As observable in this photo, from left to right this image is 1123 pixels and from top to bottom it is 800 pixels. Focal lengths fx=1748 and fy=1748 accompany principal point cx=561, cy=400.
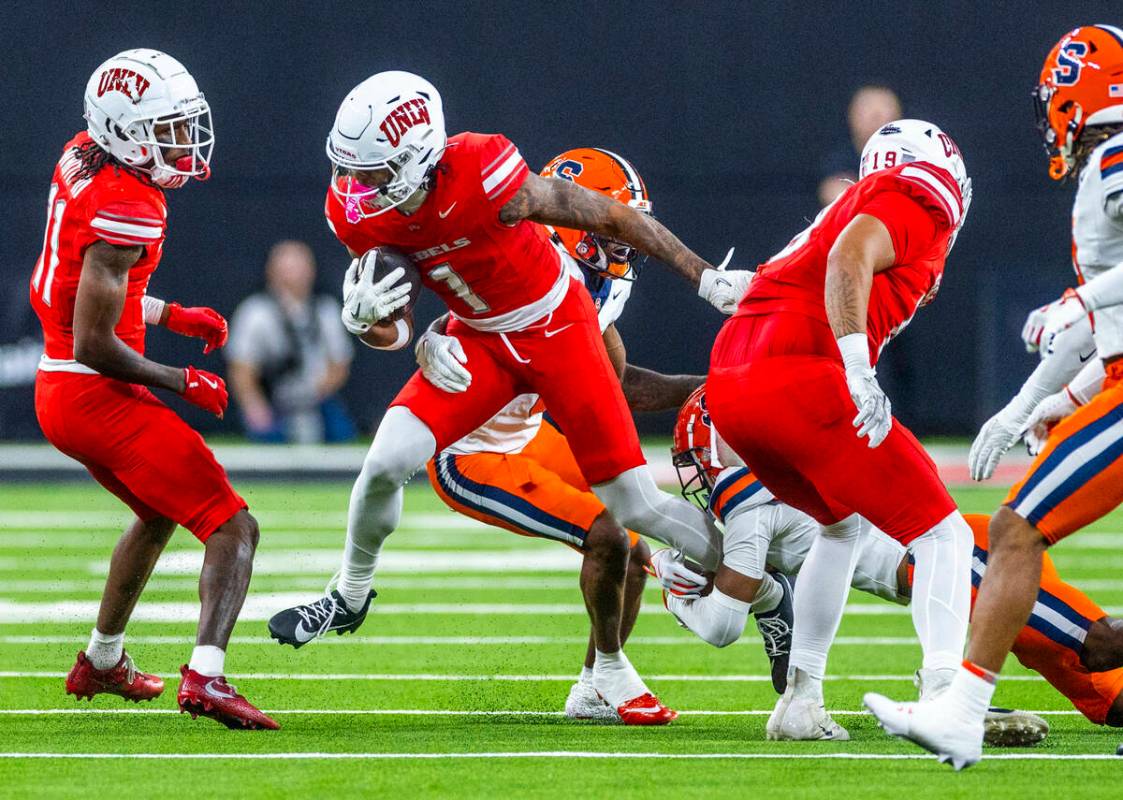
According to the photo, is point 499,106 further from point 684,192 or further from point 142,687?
point 142,687

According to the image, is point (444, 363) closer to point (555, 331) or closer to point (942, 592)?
point (555, 331)

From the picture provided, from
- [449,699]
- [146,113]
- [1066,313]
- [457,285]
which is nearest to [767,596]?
[449,699]

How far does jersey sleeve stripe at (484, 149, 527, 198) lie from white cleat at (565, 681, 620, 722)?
143cm

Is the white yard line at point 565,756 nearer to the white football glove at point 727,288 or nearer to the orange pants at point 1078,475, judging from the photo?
the orange pants at point 1078,475

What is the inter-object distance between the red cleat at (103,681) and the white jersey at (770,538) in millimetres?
1750

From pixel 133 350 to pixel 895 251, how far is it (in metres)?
2.09

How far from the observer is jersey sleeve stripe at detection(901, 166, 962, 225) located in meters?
4.11

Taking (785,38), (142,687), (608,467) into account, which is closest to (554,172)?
(608,467)

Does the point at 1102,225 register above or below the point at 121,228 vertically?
above

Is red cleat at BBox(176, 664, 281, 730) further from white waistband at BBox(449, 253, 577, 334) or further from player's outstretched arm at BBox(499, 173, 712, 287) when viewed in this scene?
player's outstretched arm at BBox(499, 173, 712, 287)

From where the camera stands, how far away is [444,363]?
187 inches

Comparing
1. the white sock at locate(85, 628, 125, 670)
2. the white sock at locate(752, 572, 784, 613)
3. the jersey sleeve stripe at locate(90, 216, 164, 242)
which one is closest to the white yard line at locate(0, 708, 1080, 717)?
the white sock at locate(85, 628, 125, 670)

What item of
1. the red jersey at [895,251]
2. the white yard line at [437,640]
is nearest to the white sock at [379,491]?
the red jersey at [895,251]

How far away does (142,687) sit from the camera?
508 centimetres
